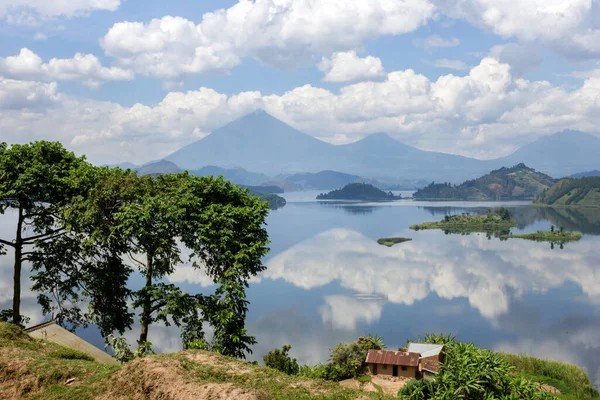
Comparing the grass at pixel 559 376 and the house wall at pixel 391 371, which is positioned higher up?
the house wall at pixel 391 371

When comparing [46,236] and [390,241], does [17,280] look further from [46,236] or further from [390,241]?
[390,241]

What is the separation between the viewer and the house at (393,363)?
24.4m

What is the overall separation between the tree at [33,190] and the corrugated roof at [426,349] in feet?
60.7

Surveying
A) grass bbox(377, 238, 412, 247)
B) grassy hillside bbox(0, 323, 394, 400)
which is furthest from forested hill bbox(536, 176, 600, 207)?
grassy hillside bbox(0, 323, 394, 400)

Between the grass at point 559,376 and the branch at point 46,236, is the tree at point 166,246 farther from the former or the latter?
the grass at point 559,376

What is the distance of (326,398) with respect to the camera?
10.2m

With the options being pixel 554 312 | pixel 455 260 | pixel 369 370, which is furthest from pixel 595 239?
pixel 369 370

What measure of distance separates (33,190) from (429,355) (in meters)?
20.1

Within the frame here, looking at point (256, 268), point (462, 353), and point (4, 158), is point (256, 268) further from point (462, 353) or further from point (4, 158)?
point (4, 158)

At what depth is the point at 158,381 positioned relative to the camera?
34.9ft

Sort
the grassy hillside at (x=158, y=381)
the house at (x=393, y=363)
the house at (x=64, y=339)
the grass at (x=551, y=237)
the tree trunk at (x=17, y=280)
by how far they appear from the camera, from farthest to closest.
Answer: the grass at (x=551, y=237), the house at (x=393, y=363), the tree trunk at (x=17, y=280), the house at (x=64, y=339), the grassy hillside at (x=158, y=381)

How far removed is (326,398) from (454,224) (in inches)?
4338

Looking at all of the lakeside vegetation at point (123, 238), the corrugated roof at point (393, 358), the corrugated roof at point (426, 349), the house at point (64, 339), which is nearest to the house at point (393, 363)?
the corrugated roof at point (393, 358)

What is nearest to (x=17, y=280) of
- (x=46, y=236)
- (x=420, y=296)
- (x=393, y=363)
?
(x=46, y=236)
